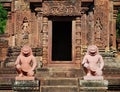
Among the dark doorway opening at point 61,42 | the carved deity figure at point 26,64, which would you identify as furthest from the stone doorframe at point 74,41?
the carved deity figure at point 26,64

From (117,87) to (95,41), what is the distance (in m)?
3.77

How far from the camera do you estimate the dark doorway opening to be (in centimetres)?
1850

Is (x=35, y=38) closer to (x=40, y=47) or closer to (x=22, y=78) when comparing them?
(x=40, y=47)

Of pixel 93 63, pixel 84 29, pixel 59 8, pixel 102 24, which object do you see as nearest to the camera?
pixel 93 63

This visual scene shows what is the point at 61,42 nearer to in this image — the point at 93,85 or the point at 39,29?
the point at 39,29

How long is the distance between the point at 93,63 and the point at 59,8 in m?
4.15

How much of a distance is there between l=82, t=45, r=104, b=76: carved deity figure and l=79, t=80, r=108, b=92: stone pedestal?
0.29 meters

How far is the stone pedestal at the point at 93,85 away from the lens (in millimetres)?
11062

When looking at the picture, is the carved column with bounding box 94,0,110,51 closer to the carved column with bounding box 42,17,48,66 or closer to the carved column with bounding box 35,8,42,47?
the carved column with bounding box 42,17,48,66

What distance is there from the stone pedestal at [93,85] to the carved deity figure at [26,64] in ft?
4.65

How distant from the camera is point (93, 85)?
36.5 ft

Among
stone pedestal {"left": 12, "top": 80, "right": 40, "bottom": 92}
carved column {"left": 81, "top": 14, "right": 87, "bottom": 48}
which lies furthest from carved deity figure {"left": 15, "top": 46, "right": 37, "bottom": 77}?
carved column {"left": 81, "top": 14, "right": 87, "bottom": 48}

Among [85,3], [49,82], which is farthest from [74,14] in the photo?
[49,82]

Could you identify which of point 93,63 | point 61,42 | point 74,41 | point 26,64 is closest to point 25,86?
point 26,64
